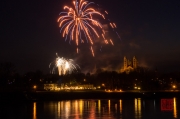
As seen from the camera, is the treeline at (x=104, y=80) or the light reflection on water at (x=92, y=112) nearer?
Answer: the light reflection on water at (x=92, y=112)

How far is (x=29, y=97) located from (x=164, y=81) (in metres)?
61.3

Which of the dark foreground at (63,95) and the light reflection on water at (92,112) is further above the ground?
the dark foreground at (63,95)

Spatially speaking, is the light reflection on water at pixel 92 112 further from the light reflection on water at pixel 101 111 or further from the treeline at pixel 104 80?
the treeline at pixel 104 80

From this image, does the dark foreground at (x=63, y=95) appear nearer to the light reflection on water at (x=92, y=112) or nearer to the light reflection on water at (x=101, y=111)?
the light reflection on water at (x=92, y=112)

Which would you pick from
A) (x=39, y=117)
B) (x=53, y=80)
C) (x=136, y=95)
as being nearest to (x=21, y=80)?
(x=53, y=80)

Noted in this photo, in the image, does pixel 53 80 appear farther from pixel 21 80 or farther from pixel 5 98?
pixel 5 98

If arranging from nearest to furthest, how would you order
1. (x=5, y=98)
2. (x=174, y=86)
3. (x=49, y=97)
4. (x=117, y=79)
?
1. (x=5, y=98)
2. (x=49, y=97)
3. (x=174, y=86)
4. (x=117, y=79)

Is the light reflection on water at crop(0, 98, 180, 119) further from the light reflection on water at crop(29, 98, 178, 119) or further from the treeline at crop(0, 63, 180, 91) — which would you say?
the treeline at crop(0, 63, 180, 91)

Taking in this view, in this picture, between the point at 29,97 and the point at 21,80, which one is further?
the point at 21,80

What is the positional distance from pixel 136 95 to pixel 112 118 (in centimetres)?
3934

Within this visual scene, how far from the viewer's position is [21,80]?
8606 centimetres

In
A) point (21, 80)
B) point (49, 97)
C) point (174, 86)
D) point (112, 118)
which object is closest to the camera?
point (112, 118)

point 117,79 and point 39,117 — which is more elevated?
point 117,79

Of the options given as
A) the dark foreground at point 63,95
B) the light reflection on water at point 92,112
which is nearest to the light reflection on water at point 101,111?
the light reflection on water at point 92,112
